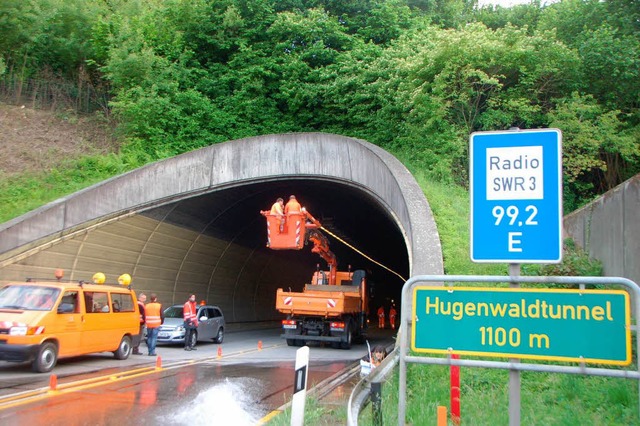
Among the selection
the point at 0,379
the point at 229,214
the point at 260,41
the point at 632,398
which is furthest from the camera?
the point at 260,41

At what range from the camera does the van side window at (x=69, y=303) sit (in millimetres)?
13234

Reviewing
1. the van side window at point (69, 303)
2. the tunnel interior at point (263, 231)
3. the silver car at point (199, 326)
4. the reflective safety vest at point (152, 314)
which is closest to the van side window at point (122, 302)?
the reflective safety vest at point (152, 314)

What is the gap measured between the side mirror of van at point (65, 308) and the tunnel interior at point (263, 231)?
7.56 meters

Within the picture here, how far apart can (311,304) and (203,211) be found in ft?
18.7

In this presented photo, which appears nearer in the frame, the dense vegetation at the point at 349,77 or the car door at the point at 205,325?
the dense vegetation at the point at 349,77

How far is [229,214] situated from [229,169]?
4.30 meters

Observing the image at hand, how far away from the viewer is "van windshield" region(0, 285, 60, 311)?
12953 millimetres

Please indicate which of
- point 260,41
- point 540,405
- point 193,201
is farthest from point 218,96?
point 540,405

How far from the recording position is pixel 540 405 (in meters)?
6.95

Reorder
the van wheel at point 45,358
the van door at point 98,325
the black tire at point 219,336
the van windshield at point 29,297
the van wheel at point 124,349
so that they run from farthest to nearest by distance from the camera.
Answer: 1. the black tire at point 219,336
2. the van wheel at point 124,349
3. the van door at point 98,325
4. the van windshield at point 29,297
5. the van wheel at point 45,358

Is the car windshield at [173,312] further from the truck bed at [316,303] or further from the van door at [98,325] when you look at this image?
the van door at [98,325]

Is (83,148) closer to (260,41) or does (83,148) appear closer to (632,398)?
(260,41)

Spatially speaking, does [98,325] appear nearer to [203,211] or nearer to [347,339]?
[203,211]

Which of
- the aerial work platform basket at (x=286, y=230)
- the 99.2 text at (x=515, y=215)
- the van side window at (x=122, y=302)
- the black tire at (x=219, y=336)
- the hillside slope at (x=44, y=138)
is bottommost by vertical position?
the black tire at (x=219, y=336)
